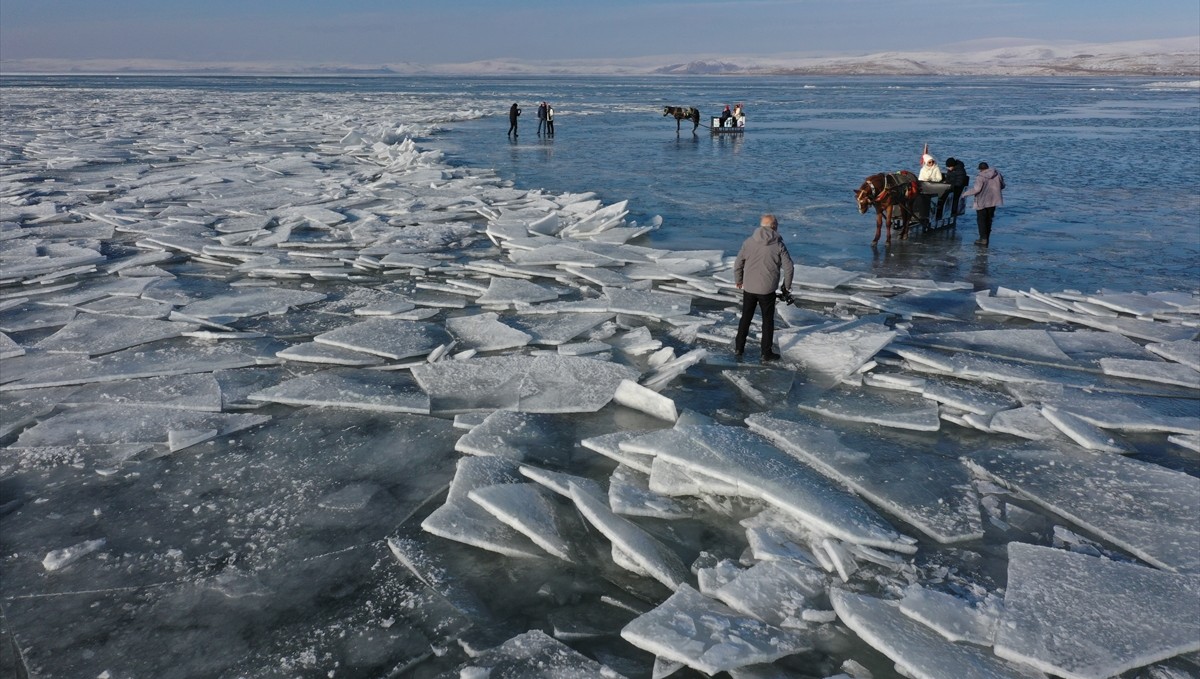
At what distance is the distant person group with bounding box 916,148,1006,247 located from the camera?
1031 cm

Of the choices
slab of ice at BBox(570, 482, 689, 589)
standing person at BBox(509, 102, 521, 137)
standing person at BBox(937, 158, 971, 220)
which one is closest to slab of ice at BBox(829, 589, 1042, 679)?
slab of ice at BBox(570, 482, 689, 589)

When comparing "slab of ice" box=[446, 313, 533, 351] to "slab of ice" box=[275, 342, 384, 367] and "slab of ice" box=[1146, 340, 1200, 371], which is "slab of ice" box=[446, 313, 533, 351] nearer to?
"slab of ice" box=[275, 342, 384, 367]

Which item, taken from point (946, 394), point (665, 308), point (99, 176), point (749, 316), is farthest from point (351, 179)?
point (946, 394)

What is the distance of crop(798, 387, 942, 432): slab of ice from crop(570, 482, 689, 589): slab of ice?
203cm

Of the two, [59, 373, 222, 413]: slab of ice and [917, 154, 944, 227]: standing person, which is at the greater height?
[917, 154, 944, 227]: standing person

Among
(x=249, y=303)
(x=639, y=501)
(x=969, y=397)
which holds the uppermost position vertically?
(x=249, y=303)

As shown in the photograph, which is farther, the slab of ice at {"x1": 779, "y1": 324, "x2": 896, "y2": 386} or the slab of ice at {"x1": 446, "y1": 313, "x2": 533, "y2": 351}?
the slab of ice at {"x1": 446, "y1": 313, "x2": 533, "y2": 351}

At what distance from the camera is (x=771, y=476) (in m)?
4.20

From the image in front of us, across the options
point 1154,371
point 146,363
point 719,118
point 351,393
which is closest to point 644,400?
point 351,393

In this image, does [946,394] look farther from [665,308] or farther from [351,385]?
[351,385]

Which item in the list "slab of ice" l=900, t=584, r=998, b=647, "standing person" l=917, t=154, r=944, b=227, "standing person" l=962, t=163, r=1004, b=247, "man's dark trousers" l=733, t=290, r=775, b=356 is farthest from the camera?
"standing person" l=917, t=154, r=944, b=227

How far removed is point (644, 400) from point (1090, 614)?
279cm

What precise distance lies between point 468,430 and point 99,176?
15.1 m

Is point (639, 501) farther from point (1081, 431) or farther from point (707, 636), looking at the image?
point (1081, 431)
